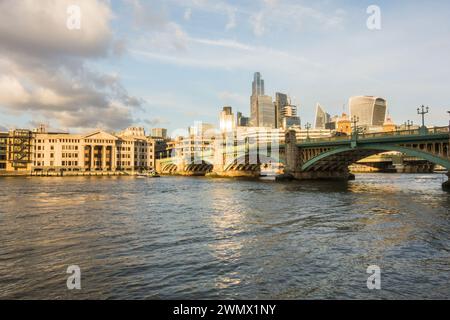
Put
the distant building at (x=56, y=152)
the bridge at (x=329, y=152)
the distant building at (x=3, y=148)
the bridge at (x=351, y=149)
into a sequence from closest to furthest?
the bridge at (x=351, y=149) < the bridge at (x=329, y=152) < the distant building at (x=56, y=152) < the distant building at (x=3, y=148)

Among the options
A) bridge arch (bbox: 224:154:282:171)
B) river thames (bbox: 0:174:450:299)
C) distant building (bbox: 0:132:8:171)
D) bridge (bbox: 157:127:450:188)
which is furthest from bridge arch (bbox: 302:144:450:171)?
distant building (bbox: 0:132:8:171)

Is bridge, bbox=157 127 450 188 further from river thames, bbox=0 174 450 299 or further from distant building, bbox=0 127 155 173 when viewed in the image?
distant building, bbox=0 127 155 173

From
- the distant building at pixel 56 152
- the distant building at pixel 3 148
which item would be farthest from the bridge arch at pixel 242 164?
the distant building at pixel 3 148

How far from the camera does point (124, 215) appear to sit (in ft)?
115

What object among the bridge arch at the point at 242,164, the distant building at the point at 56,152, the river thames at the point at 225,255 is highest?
the distant building at the point at 56,152

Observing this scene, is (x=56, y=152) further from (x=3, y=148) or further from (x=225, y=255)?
(x=225, y=255)

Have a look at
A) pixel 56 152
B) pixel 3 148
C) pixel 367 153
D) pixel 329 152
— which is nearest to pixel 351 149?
pixel 329 152

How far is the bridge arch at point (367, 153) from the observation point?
62.6m

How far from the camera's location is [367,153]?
297 feet

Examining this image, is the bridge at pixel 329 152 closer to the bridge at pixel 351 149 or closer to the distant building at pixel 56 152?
the bridge at pixel 351 149

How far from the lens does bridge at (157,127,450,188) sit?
63.6 m

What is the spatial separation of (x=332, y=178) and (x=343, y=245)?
89515 mm

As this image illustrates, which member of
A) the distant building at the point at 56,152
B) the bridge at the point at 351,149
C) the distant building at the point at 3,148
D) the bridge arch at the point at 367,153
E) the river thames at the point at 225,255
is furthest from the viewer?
the distant building at the point at 3,148
